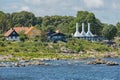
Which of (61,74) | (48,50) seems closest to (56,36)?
(48,50)

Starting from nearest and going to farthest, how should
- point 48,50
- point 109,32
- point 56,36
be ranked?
point 48,50 → point 56,36 → point 109,32

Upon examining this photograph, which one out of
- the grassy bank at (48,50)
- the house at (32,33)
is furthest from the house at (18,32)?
the grassy bank at (48,50)

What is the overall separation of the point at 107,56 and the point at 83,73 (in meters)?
52.1

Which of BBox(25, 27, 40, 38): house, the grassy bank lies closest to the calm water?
the grassy bank

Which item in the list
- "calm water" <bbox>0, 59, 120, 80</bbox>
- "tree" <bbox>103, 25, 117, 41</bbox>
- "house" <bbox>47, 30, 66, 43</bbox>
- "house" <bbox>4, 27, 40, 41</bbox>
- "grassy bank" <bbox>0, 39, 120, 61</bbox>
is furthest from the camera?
"tree" <bbox>103, 25, 117, 41</bbox>

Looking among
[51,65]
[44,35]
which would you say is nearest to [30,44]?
[44,35]

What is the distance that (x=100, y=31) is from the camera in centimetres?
19838

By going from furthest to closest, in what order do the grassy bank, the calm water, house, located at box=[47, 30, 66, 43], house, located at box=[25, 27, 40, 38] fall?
1. house, located at box=[25, 27, 40, 38]
2. house, located at box=[47, 30, 66, 43]
3. the grassy bank
4. the calm water

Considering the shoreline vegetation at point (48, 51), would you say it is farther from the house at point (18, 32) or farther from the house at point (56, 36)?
the house at point (18, 32)

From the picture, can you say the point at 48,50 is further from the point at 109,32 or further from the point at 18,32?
the point at 109,32

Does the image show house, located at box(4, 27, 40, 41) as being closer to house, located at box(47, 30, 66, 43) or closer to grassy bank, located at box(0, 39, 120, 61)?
house, located at box(47, 30, 66, 43)

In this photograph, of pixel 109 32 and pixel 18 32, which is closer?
pixel 18 32

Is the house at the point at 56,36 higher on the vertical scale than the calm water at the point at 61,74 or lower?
higher

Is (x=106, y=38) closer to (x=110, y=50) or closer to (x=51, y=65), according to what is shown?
(x=110, y=50)
